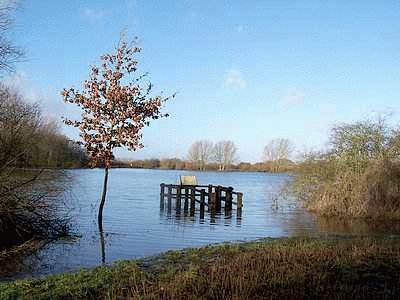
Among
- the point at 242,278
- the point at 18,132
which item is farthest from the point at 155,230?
the point at 242,278

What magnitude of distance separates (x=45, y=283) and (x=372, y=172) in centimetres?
2230

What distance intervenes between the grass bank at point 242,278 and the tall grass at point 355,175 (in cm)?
1582

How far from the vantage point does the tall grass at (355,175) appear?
2586 cm

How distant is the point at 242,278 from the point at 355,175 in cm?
2147

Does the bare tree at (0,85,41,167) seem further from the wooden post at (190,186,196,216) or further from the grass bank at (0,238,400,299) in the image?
the wooden post at (190,186,196,216)

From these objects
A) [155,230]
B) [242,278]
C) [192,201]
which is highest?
[242,278]

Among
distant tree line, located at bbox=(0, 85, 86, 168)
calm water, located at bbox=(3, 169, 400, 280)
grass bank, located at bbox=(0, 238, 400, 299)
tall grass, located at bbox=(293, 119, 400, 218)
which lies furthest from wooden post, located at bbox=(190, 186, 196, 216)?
grass bank, located at bbox=(0, 238, 400, 299)

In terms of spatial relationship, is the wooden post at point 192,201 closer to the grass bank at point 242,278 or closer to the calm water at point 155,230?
the calm water at point 155,230

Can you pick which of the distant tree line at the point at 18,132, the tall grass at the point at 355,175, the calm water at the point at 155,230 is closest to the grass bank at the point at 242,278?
the calm water at the point at 155,230

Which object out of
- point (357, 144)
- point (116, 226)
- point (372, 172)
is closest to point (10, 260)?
point (116, 226)

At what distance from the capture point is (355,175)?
1081 inches

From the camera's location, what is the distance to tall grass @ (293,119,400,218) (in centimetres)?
2586

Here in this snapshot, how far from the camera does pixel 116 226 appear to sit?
65.0 feet

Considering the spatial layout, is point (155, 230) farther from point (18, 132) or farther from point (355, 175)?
point (355, 175)
